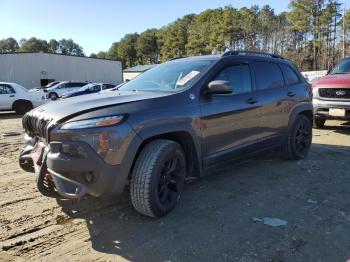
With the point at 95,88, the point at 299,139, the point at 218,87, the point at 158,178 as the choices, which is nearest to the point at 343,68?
the point at 299,139

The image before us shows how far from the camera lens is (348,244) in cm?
344

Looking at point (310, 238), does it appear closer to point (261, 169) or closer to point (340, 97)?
point (261, 169)

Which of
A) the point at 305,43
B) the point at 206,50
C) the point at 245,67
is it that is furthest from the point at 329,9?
the point at 245,67

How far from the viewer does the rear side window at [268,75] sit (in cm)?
543

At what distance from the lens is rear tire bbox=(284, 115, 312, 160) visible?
20.1 feet

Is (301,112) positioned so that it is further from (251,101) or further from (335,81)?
(335,81)

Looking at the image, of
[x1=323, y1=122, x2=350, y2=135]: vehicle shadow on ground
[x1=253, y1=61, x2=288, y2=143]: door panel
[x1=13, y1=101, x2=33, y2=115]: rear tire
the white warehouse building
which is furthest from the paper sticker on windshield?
the white warehouse building

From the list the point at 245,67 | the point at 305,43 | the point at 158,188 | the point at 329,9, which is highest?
the point at 329,9

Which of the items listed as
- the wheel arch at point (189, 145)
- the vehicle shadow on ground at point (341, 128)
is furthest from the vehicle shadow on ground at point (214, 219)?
the vehicle shadow on ground at point (341, 128)

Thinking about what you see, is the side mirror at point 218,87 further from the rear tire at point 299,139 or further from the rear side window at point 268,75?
the rear tire at point 299,139

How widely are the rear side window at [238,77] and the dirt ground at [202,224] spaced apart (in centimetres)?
127

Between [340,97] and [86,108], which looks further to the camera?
[340,97]

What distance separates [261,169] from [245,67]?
5.39 feet

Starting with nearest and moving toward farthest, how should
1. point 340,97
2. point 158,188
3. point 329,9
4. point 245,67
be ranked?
point 158,188
point 245,67
point 340,97
point 329,9
